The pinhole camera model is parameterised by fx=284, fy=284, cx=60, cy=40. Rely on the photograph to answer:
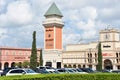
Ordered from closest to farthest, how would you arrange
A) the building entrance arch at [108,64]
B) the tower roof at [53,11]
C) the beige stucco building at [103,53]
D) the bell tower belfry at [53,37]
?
the beige stucco building at [103,53], the building entrance arch at [108,64], the bell tower belfry at [53,37], the tower roof at [53,11]

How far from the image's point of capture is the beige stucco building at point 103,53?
91.7 meters

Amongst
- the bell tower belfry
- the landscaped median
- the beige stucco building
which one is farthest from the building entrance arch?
the landscaped median

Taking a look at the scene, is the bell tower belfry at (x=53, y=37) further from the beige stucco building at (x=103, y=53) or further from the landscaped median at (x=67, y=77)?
the landscaped median at (x=67, y=77)

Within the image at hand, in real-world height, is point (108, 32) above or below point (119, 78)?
above

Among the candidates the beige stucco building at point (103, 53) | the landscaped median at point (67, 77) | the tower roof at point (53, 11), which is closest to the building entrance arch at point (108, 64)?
the beige stucco building at point (103, 53)

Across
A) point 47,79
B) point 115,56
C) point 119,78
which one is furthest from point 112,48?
point 47,79

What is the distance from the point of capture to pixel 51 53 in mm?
101812

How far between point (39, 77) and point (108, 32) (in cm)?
7926

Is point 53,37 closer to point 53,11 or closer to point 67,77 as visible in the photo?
point 53,11

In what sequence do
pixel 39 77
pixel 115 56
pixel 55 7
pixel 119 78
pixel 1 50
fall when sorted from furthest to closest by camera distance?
pixel 55 7, pixel 1 50, pixel 115 56, pixel 119 78, pixel 39 77

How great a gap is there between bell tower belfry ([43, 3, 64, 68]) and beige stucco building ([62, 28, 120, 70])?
3792 millimetres

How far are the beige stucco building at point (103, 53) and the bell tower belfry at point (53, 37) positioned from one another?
379 centimetres

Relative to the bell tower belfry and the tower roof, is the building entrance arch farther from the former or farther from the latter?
the tower roof

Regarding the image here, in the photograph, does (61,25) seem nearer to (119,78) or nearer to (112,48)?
(112,48)
